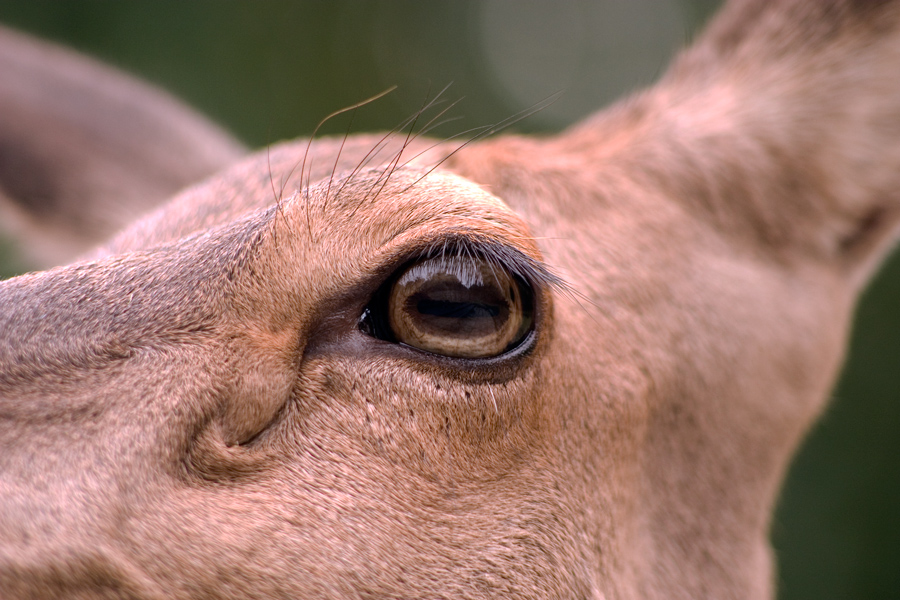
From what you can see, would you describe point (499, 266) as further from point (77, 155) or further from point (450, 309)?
point (77, 155)

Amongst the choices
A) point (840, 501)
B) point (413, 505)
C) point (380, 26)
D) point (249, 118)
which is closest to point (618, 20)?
point (380, 26)

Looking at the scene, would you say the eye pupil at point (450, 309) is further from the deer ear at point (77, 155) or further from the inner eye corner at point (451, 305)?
the deer ear at point (77, 155)

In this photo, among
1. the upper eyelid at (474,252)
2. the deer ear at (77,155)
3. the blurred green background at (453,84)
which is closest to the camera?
the upper eyelid at (474,252)

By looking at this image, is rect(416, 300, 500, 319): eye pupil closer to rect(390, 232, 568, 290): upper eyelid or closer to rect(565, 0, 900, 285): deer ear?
rect(390, 232, 568, 290): upper eyelid

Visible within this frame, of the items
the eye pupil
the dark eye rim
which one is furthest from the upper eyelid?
the eye pupil

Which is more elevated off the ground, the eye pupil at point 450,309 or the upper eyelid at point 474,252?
the upper eyelid at point 474,252

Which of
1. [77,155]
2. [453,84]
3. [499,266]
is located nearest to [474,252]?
[499,266]

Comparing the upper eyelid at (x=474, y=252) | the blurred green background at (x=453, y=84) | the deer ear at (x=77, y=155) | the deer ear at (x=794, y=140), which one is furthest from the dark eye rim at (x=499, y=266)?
the blurred green background at (x=453, y=84)

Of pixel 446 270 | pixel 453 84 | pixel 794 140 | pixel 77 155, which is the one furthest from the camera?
pixel 453 84
